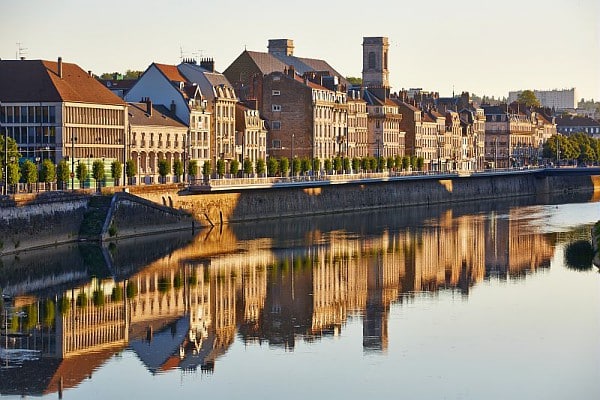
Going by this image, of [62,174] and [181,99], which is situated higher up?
[181,99]

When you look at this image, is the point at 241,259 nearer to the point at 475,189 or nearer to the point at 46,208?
the point at 46,208

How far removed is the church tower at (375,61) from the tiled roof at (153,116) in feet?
212

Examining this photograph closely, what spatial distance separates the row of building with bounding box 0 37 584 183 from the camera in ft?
316

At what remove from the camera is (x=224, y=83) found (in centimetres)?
12231

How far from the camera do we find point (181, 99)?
112 metres

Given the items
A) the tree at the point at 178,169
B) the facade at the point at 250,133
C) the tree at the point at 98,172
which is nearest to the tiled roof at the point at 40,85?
the tree at the point at 178,169

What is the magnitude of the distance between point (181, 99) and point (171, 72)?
3951mm

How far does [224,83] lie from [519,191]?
40557mm

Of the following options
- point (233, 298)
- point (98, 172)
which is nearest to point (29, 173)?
point (98, 172)

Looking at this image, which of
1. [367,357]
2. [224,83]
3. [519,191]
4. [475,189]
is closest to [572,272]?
[367,357]

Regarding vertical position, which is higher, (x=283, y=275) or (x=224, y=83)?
(x=224, y=83)

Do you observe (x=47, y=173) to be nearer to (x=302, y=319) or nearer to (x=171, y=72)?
(x=302, y=319)

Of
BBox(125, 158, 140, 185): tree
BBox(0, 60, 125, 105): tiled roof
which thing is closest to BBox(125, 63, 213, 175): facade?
BBox(0, 60, 125, 105): tiled roof

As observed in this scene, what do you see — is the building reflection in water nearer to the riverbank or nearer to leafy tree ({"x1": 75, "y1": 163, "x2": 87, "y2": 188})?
the riverbank
